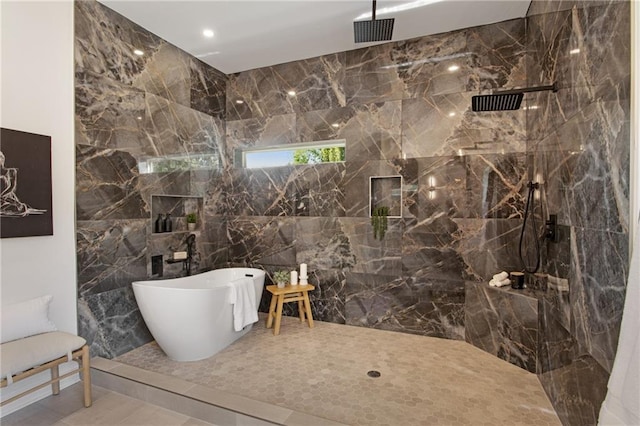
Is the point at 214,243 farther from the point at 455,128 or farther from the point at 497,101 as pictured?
the point at 497,101

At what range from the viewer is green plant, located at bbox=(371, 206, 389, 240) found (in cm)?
356

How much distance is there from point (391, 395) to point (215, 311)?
166 centimetres

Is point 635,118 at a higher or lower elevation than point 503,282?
higher

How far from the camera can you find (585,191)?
5.73 ft

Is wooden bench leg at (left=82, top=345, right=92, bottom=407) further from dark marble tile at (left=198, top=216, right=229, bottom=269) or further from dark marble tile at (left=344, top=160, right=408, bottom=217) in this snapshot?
dark marble tile at (left=344, top=160, right=408, bottom=217)

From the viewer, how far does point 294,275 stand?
374cm

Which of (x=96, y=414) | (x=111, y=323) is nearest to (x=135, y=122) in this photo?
(x=111, y=323)

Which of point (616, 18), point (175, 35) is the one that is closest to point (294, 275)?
point (175, 35)

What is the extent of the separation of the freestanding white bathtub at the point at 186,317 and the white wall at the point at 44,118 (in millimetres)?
582

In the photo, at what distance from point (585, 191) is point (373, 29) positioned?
1947 mm

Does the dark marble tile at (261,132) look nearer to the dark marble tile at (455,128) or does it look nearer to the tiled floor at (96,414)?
the dark marble tile at (455,128)

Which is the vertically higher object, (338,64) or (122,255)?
(338,64)

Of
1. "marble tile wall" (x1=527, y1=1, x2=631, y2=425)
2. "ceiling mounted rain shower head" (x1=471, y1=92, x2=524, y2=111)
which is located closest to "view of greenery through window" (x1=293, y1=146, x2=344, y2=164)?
"ceiling mounted rain shower head" (x1=471, y1=92, x2=524, y2=111)

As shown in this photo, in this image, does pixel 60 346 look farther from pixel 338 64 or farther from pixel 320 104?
pixel 338 64
